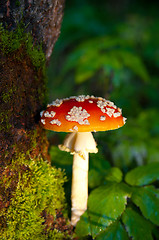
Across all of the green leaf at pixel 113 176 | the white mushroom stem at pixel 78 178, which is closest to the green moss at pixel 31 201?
the white mushroom stem at pixel 78 178

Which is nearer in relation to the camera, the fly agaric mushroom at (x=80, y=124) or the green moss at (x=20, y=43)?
the green moss at (x=20, y=43)

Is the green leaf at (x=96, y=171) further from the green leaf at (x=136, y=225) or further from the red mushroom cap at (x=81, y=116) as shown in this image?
the red mushroom cap at (x=81, y=116)

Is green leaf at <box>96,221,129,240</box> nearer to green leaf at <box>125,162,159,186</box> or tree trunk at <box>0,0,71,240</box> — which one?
tree trunk at <box>0,0,71,240</box>

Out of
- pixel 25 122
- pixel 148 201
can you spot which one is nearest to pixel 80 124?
pixel 25 122

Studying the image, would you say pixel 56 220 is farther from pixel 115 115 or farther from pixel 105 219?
pixel 115 115

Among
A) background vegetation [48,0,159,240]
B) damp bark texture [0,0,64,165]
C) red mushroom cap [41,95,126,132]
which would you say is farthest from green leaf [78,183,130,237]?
damp bark texture [0,0,64,165]

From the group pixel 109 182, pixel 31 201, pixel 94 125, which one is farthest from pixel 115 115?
pixel 31 201

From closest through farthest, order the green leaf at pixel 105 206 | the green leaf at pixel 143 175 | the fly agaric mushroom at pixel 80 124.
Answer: the fly agaric mushroom at pixel 80 124
the green leaf at pixel 105 206
the green leaf at pixel 143 175
